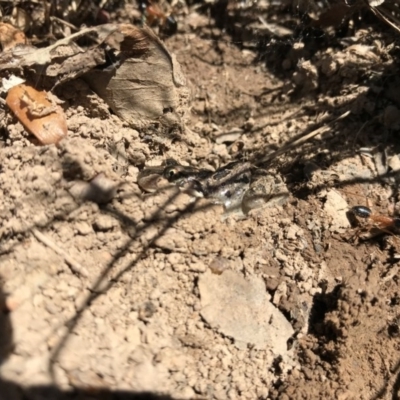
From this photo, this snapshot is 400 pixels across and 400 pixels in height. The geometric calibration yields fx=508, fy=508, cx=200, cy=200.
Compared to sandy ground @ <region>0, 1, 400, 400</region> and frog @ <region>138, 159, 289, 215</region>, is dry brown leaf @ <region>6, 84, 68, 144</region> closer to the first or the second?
sandy ground @ <region>0, 1, 400, 400</region>

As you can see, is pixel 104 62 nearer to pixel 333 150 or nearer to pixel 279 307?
pixel 333 150

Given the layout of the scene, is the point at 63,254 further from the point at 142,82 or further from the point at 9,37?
the point at 9,37

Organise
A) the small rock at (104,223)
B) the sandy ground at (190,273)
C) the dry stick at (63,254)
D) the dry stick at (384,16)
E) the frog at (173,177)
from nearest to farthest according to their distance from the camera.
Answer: the sandy ground at (190,273), the dry stick at (63,254), the small rock at (104,223), the frog at (173,177), the dry stick at (384,16)

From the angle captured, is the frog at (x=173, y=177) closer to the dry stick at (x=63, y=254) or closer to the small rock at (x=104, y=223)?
the small rock at (x=104, y=223)

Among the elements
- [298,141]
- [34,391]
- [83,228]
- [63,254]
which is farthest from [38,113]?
[298,141]

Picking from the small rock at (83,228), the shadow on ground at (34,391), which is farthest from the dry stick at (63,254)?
the shadow on ground at (34,391)

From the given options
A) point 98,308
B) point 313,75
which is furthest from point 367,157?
point 98,308

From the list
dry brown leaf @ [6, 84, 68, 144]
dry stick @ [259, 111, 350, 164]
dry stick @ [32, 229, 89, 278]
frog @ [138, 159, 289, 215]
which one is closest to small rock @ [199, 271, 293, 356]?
frog @ [138, 159, 289, 215]
